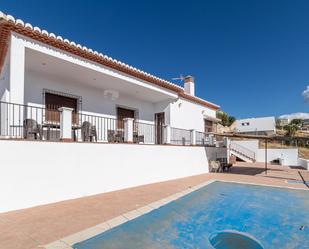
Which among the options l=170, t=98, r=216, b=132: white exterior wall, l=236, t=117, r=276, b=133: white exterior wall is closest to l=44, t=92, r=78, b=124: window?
l=170, t=98, r=216, b=132: white exterior wall

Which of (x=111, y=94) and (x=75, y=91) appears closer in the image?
(x=75, y=91)

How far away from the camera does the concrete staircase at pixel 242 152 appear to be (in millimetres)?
30484

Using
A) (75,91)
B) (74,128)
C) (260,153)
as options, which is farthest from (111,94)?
(260,153)

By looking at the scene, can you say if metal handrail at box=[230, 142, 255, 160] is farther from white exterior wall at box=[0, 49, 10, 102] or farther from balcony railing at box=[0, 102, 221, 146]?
white exterior wall at box=[0, 49, 10, 102]

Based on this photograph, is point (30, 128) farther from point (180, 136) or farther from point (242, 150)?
point (242, 150)

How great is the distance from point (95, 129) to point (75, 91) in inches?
128

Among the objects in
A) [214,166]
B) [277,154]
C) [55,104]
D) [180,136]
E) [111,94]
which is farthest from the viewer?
[277,154]

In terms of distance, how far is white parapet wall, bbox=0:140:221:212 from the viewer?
6.24m

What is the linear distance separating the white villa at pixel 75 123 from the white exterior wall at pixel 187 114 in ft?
0.51

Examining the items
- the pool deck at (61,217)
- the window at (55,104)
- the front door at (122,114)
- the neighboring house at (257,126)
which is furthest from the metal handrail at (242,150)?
the neighboring house at (257,126)

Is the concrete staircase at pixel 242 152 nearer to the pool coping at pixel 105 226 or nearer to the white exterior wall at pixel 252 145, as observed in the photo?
the white exterior wall at pixel 252 145

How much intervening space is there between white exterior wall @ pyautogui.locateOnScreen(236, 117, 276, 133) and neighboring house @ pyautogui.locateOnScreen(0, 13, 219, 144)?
53715 mm

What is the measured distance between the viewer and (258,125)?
65.8 metres

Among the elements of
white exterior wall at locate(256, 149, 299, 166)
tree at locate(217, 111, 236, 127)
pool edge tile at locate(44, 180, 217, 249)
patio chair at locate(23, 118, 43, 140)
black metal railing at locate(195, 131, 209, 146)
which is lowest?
white exterior wall at locate(256, 149, 299, 166)
